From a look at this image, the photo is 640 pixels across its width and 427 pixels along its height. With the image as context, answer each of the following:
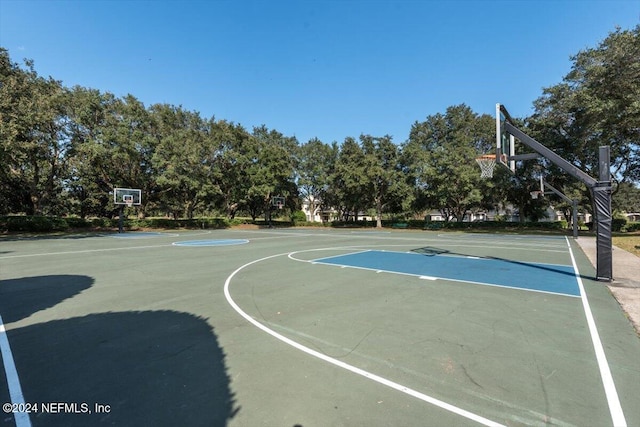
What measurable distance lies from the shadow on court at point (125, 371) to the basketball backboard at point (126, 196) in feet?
101

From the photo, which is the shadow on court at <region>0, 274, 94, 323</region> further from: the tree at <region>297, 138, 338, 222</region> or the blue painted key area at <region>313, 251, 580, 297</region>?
the tree at <region>297, 138, 338, 222</region>

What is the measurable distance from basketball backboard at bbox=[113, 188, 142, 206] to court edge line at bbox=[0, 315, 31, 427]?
31425 mm

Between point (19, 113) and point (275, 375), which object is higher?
point (19, 113)

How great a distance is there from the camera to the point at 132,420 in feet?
8.96

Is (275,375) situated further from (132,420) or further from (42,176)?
(42,176)

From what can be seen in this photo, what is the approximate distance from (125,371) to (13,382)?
1.10 metres

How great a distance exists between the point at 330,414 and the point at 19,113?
28.4 meters

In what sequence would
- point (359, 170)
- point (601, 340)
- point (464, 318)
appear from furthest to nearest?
1. point (359, 170)
2. point (464, 318)
3. point (601, 340)

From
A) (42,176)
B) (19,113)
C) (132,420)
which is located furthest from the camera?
(42,176)

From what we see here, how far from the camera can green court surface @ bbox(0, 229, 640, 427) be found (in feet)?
9.38

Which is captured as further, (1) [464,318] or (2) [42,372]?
(1) [464,318]

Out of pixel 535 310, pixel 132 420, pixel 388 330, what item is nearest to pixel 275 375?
pixel 132 420

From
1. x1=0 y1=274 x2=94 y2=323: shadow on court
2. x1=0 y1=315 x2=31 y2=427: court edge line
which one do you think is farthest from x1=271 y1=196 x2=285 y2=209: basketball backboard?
x1=0 y1=315 x2=31 y2=427: court edge line

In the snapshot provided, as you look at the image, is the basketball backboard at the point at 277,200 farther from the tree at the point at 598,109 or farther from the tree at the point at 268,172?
the tree at the point at 598,109
